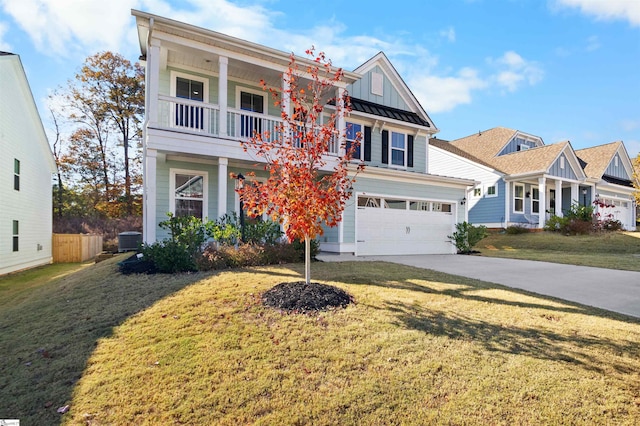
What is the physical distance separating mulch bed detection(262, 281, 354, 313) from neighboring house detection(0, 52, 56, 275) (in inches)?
460

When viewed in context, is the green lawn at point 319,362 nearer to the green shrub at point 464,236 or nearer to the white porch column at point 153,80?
the white porch column at point 153,80

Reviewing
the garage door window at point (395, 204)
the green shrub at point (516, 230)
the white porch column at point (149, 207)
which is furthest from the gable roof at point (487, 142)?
the white porch column at point (149, 207)

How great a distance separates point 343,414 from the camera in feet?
9.01

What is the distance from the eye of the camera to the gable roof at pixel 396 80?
14.8 m

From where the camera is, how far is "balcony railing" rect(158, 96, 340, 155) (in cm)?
967

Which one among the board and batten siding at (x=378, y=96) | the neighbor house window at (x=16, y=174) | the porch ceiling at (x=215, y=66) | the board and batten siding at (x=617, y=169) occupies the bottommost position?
the neighbor house window at (x=16, y=174)

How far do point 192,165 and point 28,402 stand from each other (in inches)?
343

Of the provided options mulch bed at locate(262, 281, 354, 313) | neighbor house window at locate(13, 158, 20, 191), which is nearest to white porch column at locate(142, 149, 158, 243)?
mulch bed at locate(262, 281, 354, 313)

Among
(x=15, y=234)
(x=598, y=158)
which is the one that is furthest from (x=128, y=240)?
(x=598, y=158)

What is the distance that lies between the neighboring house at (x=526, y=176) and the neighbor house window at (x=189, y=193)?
46.3 feet

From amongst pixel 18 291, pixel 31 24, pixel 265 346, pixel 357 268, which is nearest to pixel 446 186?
pixel 357 268

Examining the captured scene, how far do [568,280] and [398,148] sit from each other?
9087 mm

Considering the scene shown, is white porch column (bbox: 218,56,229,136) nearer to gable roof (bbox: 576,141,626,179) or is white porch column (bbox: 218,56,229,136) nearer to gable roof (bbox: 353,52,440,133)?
gable roof (bbox: 353,52,440,133)

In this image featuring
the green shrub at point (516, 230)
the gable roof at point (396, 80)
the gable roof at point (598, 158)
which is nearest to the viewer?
the gable roof at point (396, 80)
